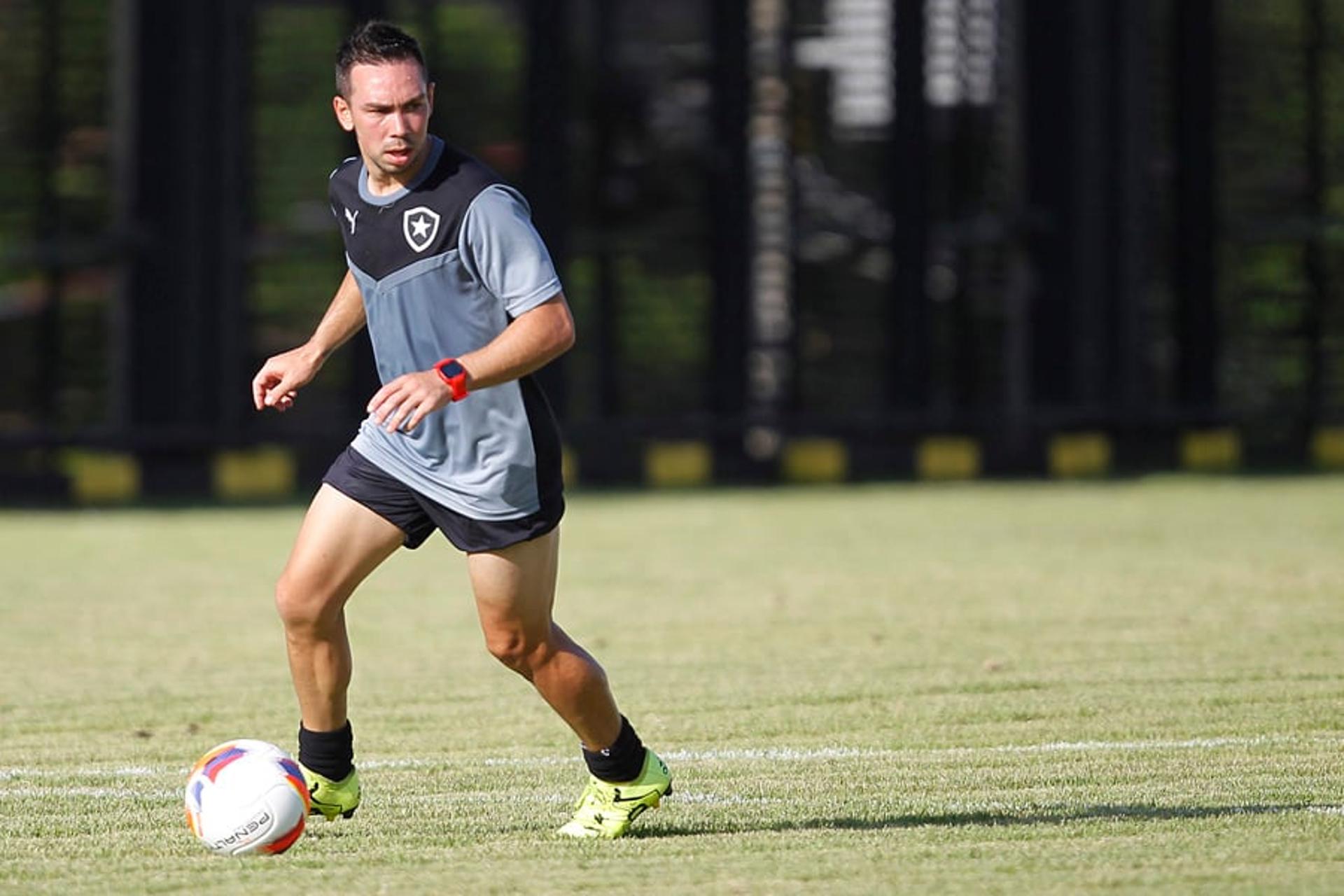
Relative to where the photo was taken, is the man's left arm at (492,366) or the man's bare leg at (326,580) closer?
the man's left arm at (492,366)

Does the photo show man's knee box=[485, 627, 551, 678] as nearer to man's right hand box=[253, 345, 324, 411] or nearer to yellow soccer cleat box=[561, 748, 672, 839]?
yellow soccer cleat box=[561, 748, 672, 839]

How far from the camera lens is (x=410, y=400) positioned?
5.33 m

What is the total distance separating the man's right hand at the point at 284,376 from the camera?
5.95 meters

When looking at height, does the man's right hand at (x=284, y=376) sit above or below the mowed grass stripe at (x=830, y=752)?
above

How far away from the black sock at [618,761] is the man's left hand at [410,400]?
109cm

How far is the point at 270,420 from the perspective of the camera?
17.4 metres

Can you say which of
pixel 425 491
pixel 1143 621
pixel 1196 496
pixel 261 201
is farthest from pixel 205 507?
pixel 425 491

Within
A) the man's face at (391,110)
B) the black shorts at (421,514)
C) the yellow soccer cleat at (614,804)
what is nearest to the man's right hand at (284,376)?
the black shorts at (421,514)

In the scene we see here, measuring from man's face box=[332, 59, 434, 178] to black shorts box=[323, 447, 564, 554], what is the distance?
2.49 feet

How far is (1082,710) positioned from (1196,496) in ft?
28.9

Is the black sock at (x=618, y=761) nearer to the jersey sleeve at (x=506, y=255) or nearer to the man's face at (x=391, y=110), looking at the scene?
the jersey sleeve at (x=506, y=255)

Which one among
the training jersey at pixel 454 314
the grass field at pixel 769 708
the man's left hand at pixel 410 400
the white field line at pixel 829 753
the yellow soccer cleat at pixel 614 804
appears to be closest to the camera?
the man's left hand at pixel 410 400

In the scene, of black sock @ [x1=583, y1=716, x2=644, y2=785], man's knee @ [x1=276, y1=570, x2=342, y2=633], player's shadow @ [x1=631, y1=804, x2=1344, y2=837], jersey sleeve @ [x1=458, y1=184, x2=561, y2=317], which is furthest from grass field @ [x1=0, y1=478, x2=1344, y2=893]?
jersey sleeve @ [x1=458, y1=184, x2=561, y2=317]

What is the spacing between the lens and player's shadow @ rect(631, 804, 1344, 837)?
234 inches
